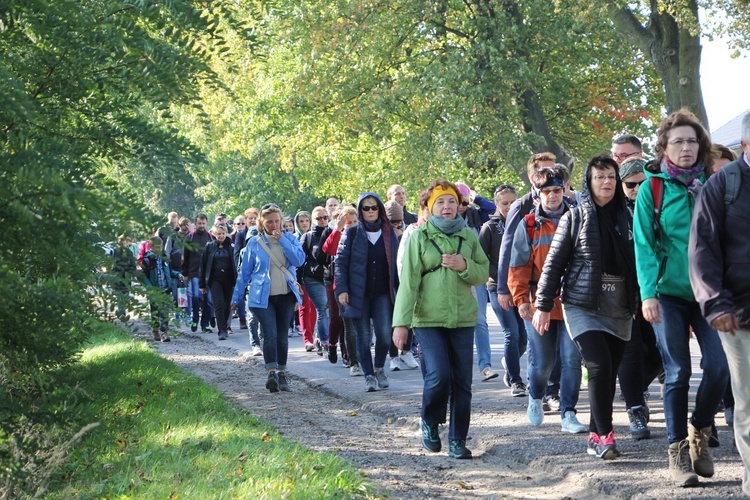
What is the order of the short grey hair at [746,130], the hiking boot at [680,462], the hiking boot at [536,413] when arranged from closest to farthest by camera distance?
the short grey hair at [746,130], the hiking boot at [680,462], the hiking boot at [536,413]

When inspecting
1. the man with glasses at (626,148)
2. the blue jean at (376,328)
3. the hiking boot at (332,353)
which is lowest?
the hiking boot at (332,353)

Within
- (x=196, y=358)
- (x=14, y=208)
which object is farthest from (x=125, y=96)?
(x=196, y=358)

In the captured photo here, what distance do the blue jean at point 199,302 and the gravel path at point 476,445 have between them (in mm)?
8186

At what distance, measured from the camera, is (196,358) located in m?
17.0

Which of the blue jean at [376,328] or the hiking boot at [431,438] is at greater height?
the blue jean at [376,328]

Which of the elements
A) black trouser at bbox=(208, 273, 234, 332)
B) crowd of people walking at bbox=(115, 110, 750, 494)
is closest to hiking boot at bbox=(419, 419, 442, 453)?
crowd of people walking at bbox=(115, 110, 750, 494)

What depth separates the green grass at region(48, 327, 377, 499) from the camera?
21.9ft

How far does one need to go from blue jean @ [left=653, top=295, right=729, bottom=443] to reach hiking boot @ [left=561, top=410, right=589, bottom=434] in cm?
181

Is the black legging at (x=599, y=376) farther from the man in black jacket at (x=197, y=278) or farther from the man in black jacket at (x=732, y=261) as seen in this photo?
the man in black jacket at (x=197, y=278)

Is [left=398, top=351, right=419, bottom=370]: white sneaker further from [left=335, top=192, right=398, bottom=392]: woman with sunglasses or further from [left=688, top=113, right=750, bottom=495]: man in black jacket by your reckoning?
[left=688, top=113, right=750, bottom=495]: man in black jacket

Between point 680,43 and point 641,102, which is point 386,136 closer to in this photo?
point 641,102

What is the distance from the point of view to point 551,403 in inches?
390

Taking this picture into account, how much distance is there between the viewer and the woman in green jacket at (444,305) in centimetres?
809

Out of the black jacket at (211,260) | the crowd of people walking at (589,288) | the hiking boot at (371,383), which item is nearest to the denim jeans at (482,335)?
the crowd of people walking at (589,288)
